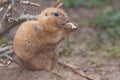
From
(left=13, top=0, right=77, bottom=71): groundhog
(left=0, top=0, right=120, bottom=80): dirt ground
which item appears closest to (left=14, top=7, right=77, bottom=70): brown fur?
(left=13, top=0, right=77, bottom=71): groundhog

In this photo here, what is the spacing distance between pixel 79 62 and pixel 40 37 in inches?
88.8

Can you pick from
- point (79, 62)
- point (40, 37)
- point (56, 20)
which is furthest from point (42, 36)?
point (79, 62)

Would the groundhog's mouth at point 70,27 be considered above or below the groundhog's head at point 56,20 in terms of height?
below

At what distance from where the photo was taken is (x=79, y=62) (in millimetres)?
6906

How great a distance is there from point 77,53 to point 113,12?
231 centimetres

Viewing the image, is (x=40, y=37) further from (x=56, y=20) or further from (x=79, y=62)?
(x=79, y=62)

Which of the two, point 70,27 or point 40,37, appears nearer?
point 70,27

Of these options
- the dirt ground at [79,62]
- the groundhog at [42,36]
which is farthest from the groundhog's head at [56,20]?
the dirt ground at [79,62]

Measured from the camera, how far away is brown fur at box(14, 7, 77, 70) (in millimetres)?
4648

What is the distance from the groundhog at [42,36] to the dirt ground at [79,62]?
0.21m

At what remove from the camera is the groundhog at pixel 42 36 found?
15.2 feet

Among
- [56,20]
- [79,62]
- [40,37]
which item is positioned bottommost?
[40,37]

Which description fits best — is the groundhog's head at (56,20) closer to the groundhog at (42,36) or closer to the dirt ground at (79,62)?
the groundhog at (42,36)

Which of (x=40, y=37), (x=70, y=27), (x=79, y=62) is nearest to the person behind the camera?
(x=70, y=27)
